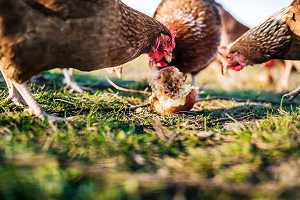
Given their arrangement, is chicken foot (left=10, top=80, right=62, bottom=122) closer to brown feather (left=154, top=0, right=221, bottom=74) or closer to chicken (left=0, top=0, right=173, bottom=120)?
chicken (left=0, top=0, right=173, bottom=120)

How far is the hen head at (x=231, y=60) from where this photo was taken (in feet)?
11.3

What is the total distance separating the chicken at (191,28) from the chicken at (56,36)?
52.1 inches

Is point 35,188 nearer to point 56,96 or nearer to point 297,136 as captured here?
point 297,136

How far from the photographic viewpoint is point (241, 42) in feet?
10.8

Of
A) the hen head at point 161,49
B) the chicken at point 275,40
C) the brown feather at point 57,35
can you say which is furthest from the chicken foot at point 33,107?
the chicken at point 275,40

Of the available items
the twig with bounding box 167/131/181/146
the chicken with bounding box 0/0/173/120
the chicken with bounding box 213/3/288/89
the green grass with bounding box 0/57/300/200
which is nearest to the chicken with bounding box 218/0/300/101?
the green grass with bounding box 0/57/300/200

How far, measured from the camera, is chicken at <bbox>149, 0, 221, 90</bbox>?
3334 millimetres

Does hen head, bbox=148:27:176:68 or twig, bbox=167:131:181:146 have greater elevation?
hen head, bbox=148:27:176:68

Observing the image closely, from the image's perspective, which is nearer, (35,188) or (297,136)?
(35,188)

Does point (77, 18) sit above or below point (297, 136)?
above

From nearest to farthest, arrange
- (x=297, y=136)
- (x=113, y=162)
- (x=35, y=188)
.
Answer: (x=35, y=188) → (x=113, y=162) → (x=297, y=136)

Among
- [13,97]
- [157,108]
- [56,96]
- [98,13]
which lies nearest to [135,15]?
[98,13]

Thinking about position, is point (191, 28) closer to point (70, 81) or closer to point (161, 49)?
point (161, 49)

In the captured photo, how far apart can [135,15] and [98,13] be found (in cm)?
60
